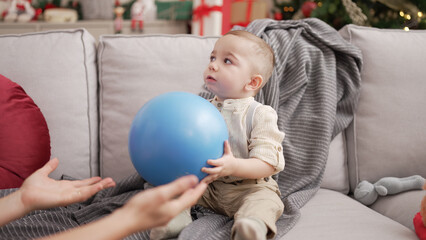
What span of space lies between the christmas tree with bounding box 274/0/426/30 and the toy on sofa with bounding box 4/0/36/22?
8.82 ft

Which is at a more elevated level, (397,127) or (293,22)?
(293,22)

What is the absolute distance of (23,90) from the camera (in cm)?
138

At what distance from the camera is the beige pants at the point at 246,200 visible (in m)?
1.04

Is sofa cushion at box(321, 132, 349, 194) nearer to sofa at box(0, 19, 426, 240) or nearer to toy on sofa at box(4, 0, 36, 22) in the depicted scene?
sofa at box(0, 19, 426, 240)

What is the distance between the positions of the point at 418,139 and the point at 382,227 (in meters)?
0.54

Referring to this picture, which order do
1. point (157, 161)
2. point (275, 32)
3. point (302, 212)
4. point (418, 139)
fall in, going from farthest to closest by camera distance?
1. point (275, 32)
2. point (418, 139)
3. point (302, 212)
4. point (157, 161)

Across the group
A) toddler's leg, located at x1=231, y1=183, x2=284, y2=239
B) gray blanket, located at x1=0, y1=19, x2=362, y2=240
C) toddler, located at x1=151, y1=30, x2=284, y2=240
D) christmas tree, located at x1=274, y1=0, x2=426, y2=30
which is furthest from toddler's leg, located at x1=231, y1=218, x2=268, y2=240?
christmas tree, located at x1=274, y1=0, x2=426, y2=30

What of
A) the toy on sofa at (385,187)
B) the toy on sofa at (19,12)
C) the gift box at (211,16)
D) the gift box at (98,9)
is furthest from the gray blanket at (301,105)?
the toy on sofa at (19,12)

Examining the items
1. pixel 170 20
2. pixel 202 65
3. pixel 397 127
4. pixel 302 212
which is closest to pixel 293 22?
pixel 202 65

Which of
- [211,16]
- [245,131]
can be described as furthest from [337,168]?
[211,16]

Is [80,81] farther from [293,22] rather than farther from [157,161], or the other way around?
[293,22]

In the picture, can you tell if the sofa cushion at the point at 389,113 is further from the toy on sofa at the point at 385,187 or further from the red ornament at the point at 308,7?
the red ornament at the point at 308,7

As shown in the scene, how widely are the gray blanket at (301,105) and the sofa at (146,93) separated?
80 millimetres

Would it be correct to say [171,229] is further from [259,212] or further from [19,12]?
[19,12]
